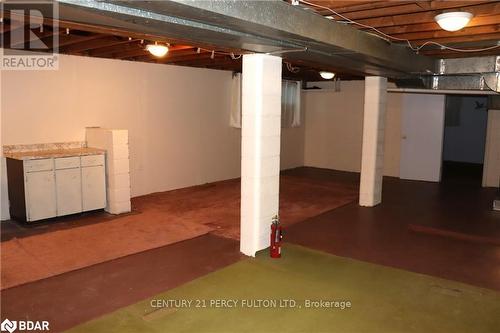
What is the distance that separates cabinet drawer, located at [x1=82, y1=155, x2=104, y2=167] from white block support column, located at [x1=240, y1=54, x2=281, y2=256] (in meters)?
2.64

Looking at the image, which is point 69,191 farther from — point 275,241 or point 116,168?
point 275,241

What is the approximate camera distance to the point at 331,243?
16.6 feet

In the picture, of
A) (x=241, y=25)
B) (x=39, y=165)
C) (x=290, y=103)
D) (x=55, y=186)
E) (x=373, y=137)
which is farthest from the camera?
(x=290, y=103)

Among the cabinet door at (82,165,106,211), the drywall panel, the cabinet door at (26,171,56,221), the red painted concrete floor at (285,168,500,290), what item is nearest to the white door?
the drywall panel

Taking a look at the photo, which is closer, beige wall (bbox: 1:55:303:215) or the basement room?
the basement room

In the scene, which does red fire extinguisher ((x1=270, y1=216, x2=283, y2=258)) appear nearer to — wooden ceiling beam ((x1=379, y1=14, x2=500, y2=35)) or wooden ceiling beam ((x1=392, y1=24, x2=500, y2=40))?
wooden ceiling beam ((x1=379, y1=14, x2=500, y2=35))

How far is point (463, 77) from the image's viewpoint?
6238mm

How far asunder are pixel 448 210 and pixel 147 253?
15.9 ft

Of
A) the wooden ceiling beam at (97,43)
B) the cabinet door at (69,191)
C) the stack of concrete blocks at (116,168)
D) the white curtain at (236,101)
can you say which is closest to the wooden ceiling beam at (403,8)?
the wooden ceiling beam at (97,43)

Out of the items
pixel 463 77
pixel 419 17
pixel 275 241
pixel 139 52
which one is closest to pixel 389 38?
pixel 419 17

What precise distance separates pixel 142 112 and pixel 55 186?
7.57 ft

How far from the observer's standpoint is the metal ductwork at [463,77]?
560 cm

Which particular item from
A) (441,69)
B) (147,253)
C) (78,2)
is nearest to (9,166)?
(147,253)

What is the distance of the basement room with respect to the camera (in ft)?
10.6
